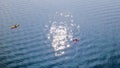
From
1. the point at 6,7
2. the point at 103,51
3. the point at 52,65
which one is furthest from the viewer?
the point at 6,7

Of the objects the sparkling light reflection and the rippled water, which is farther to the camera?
the sparkling light reflection

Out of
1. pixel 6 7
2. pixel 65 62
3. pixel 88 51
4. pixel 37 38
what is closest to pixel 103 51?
pixel 88 51

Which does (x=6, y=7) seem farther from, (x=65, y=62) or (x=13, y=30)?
(x=65, y=62)

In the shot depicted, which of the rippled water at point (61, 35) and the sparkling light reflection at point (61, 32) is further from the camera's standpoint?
the sparkling light reflection at point (61, 32)

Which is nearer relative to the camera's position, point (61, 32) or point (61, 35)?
point (61, 35)

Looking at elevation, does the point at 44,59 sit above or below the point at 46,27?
below

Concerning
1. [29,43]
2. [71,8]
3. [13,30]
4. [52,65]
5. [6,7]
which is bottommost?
[52,65]

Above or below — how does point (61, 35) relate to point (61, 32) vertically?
below

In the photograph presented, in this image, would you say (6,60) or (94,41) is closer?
(6,60)
